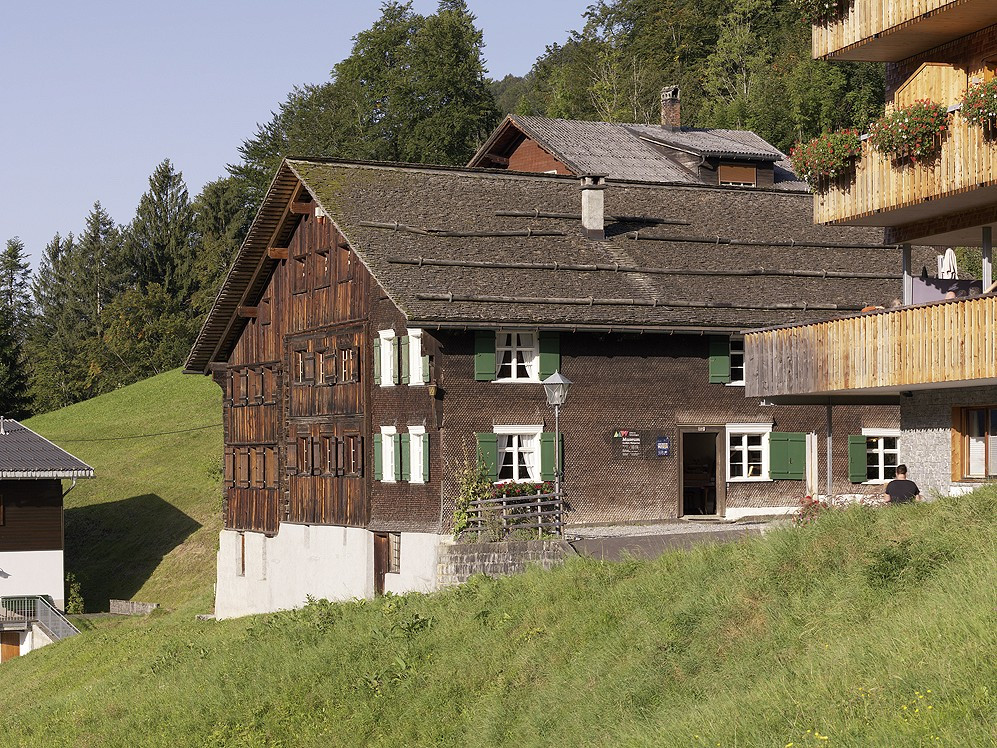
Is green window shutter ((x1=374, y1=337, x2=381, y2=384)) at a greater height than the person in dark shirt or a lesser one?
greater

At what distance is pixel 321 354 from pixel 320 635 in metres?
13.9

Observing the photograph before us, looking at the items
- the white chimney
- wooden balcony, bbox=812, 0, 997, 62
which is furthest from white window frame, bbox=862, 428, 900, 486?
wooden balcony, bbox=812, 0, 997, 62

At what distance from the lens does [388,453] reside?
3362 centimetres

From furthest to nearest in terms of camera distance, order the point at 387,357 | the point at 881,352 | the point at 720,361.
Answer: the point at 720,361 → the point at 387,357 → the point at 881,352

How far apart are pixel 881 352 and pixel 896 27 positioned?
4.81 metres

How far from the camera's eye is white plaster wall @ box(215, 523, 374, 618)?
34531 millimetres

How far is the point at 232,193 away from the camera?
9506cm

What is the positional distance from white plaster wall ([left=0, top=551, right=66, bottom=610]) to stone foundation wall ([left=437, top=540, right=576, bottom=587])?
2321cm

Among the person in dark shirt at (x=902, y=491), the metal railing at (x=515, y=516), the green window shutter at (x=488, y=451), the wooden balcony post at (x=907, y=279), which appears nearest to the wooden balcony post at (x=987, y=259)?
the wooden balcony post at (x=907, y=279)

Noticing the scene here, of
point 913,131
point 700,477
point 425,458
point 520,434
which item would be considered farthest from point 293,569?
point 913,131

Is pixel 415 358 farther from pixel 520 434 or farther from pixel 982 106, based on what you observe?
pixel 982 106

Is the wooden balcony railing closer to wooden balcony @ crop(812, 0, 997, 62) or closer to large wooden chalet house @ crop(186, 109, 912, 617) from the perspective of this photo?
wooden balcony @ crop(812, 0, 997, 62)

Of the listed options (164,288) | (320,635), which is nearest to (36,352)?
(164,288)

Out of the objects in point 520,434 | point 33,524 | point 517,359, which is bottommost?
point 33,524
